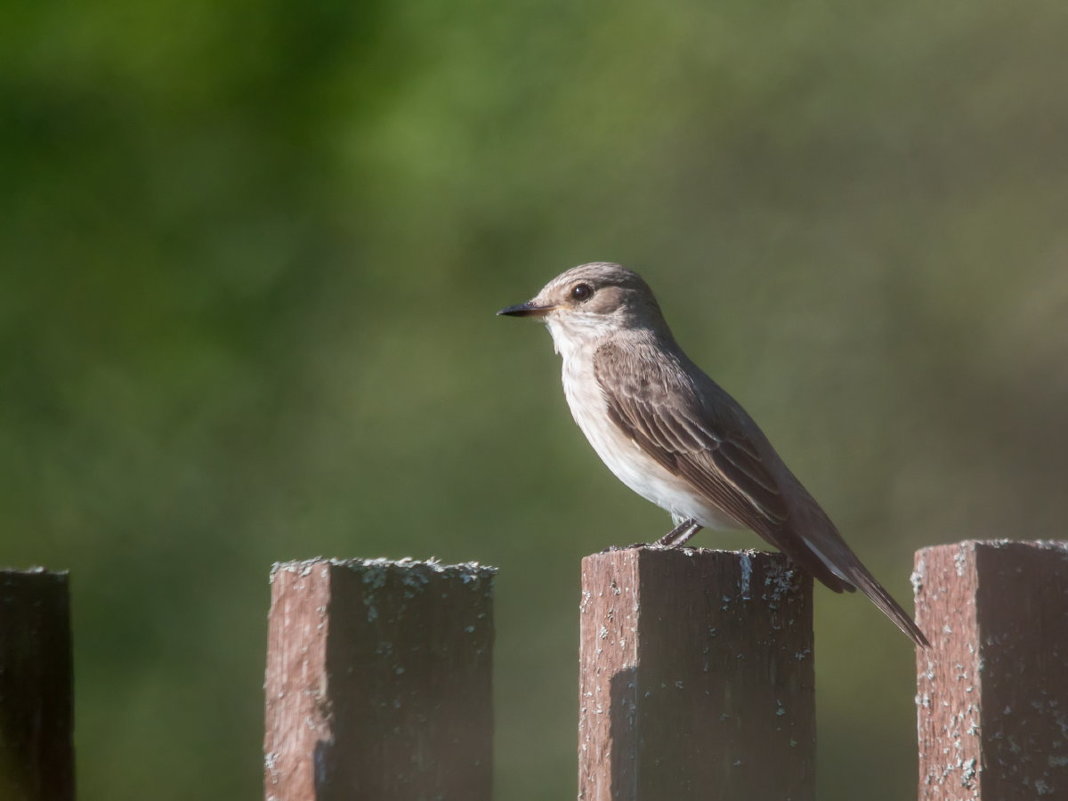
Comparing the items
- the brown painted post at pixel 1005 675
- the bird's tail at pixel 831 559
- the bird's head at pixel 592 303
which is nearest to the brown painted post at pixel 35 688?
the brown painted post at pixel 1005 675

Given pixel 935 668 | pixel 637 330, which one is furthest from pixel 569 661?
pixel 935 668

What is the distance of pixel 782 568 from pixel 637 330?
3.43 meters

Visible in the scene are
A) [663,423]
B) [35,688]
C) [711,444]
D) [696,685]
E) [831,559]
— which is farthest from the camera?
[663,423]

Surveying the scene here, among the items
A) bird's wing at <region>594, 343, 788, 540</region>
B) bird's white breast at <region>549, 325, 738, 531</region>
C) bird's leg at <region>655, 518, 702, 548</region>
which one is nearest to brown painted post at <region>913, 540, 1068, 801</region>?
bird's wing at <region>594, 343, 788, 540</region>

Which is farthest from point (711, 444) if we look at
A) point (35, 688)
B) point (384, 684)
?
point (35, 688)

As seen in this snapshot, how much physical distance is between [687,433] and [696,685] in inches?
111

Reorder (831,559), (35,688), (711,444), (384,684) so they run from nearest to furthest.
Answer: (384,684)
(35,688)
(831,559)
(711,444)

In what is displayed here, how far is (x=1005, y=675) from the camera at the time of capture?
2.50 meters

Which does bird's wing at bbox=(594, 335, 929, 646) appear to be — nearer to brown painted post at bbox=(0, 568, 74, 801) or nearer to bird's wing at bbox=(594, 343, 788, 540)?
bird's wing at bbox=(594, 343, 788, 540)

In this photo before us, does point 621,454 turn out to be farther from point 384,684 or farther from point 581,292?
point 384,684

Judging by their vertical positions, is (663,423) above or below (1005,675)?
above

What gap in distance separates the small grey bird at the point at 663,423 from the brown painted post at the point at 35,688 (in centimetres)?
231

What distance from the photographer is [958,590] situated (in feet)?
8.37

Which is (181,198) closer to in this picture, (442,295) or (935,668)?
(442,295)
